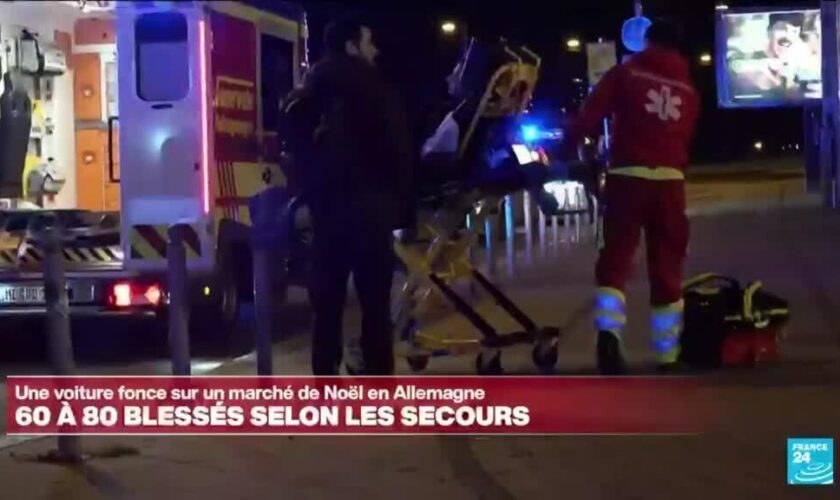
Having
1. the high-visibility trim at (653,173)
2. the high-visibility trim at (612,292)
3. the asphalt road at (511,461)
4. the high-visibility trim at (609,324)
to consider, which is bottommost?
the asphalt road at (511,461)

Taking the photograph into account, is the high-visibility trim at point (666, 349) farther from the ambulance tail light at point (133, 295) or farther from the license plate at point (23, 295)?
the license plate at point (23, 295)

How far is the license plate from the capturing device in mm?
11000

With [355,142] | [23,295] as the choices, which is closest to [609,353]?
[355,142]

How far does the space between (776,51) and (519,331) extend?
26271 millimetres

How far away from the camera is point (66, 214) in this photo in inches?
477

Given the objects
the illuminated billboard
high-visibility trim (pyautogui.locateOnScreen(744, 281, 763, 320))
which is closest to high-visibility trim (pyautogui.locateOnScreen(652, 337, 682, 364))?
high-visibility trim (pyautogui.locateOnScreen(744, 281, 763, 320))

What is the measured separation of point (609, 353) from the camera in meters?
8.97

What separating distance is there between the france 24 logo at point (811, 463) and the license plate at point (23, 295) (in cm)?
595

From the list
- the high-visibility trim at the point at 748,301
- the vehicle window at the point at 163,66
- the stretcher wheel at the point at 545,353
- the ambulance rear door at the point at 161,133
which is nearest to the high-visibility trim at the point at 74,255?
the ambulance rear door at the point at 161,133

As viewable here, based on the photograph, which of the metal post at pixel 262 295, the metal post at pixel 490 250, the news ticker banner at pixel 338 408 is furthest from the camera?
the metal post at pixel 490 250

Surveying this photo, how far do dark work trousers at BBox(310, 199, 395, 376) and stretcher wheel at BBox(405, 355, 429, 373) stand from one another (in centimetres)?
118

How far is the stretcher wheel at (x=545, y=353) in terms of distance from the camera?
9.55m

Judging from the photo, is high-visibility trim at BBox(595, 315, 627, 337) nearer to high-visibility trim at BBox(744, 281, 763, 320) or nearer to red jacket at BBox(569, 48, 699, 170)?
red jacket at BBox(569, 48, 699, 170)

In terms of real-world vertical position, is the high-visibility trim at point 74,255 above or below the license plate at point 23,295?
above
